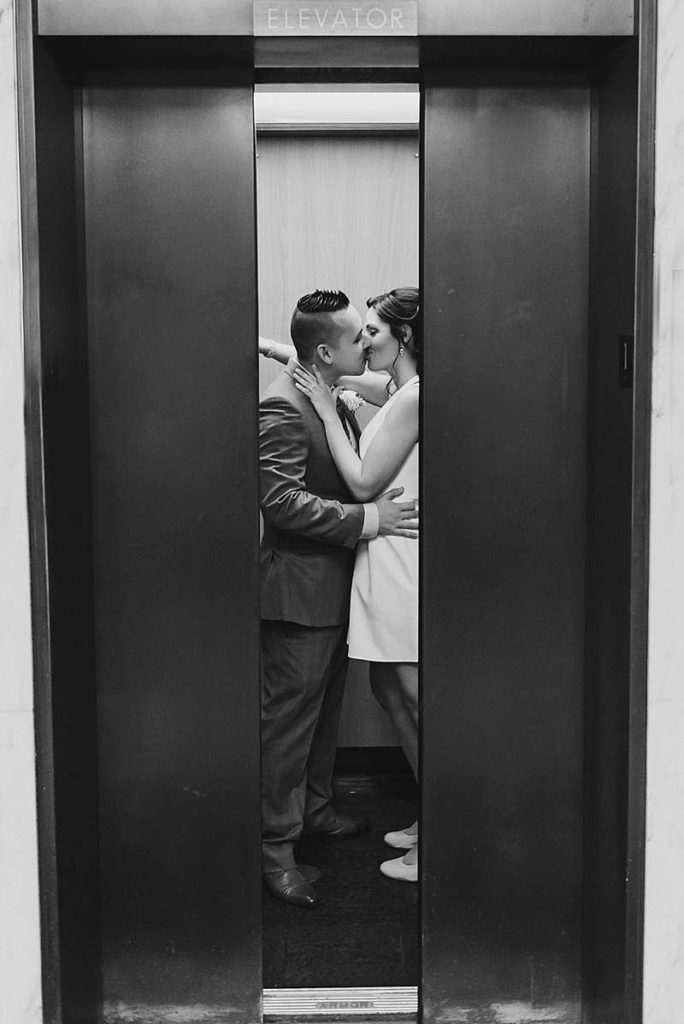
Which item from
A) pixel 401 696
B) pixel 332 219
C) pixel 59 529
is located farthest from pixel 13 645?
pixel 332 219

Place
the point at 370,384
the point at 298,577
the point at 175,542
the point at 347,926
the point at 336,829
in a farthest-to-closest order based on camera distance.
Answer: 1. the point at 370,384
2. the point at 336,829
3. the point at 298,577
4. the point at 347,926
5. the point at 175,542

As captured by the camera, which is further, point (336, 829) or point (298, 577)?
point (336, 829)

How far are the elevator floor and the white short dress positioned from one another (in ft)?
2.00

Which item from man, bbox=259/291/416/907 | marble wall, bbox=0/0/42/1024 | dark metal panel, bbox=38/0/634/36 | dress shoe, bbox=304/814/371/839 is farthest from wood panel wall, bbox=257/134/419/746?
marble wall, bbox=0/0/42/1024

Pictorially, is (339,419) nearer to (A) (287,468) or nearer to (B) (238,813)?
(A) (287,468)

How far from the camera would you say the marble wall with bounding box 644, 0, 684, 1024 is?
2.39 metres

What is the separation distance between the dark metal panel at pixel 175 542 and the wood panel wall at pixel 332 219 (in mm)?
1598

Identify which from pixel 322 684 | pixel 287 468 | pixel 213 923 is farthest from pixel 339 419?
pixel 213 923

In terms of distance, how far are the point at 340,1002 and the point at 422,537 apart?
1085mm

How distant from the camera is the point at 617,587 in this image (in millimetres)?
2566

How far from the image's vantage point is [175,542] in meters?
2.74

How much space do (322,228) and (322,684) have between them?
63.4 inches

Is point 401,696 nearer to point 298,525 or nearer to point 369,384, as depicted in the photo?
point 298,525

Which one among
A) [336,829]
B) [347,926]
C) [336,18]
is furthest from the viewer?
[336,829]
